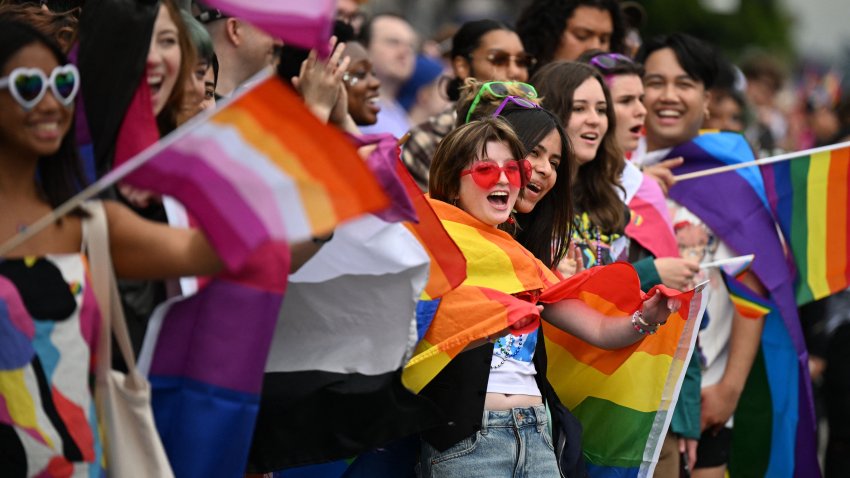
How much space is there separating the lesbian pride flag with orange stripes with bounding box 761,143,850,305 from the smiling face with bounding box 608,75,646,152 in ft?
2.97

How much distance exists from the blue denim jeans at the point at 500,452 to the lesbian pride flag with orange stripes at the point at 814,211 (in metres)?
2.76

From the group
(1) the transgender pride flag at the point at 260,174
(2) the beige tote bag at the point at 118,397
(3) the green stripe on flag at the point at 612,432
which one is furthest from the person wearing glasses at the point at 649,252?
(2) the beige tote bag at the point at 118,397

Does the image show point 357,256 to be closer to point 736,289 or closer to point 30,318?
point 30,318

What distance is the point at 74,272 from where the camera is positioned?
3.39 m

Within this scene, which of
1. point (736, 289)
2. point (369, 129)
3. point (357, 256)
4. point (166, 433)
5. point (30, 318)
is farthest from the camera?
point (369, 129)

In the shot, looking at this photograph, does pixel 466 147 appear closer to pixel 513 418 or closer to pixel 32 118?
pixel 513 418

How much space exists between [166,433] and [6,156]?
897 millimetres

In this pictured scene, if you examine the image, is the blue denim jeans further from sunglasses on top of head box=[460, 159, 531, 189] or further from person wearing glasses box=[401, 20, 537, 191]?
person wearing glasses box=[401, 20, 537, 191]

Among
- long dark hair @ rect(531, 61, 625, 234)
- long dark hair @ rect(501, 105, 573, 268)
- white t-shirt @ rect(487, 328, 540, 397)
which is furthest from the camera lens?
long dark hair @ rect(531, 61, 625, 234)

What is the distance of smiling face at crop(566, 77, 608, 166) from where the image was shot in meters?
5.69

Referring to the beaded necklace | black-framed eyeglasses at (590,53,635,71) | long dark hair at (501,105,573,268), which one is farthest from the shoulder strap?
black-framed eyeglasses at (590,53,635,71)

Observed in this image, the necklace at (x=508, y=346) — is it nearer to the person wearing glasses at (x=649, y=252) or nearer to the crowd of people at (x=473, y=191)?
the crowd of people at (x=473, y=191)

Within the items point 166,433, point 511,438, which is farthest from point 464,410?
point 166,433

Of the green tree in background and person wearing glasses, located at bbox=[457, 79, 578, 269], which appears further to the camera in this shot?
the green tree in background
